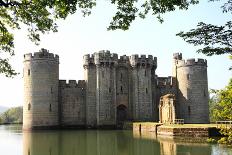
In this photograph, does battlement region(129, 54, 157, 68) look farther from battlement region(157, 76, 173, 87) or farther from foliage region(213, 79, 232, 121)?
foliage region(213, 79, 232, 121)

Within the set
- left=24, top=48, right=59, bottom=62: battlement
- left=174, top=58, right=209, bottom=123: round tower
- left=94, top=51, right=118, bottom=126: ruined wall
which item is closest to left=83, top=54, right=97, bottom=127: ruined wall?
left=94, top=51, right=118, bottom=126: ruined wall

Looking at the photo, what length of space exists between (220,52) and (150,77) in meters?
29.0

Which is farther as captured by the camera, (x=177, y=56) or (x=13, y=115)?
(x=13, y=115)

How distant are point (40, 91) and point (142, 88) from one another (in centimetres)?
975

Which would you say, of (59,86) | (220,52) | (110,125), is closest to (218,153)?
(220,52)

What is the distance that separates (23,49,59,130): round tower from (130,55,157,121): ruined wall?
298 inches

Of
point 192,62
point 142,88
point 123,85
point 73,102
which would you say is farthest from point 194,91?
point 73,102

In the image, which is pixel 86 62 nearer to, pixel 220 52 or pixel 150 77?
pixel 150 77

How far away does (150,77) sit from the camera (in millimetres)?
36812

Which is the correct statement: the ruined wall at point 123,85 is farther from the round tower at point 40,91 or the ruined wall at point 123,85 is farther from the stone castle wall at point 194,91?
the round tower at point 40,91

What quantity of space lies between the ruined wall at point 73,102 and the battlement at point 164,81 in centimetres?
818

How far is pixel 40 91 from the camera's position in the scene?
3372cm

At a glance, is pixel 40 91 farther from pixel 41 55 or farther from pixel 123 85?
pixel 123 85

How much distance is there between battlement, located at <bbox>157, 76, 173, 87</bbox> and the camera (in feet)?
128
